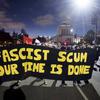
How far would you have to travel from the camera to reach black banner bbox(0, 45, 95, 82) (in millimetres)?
8195

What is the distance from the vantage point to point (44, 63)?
8.69m

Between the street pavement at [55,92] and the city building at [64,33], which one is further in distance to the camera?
the city building at [64,33]

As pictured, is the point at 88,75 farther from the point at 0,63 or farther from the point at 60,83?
the point at 0,63

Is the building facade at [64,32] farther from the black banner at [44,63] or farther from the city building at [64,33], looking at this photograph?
the black banner at [44,63]

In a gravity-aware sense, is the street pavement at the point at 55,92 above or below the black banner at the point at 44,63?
below

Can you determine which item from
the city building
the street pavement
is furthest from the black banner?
the city building

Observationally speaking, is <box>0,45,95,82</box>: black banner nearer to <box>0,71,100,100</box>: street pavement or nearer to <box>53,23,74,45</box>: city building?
<box>0,71,100,100</box>: street pavement

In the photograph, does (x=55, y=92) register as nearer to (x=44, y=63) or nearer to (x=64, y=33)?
(x=44, y=63)

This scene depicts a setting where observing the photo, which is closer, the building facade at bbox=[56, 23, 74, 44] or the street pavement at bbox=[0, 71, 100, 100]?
the street pavement at bbox=[0, 71, 100, 100]

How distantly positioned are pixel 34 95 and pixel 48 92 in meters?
0.61

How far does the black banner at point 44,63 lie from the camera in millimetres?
8195

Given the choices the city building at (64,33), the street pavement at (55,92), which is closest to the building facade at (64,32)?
the city building at (64,33)

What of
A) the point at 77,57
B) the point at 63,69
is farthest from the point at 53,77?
the point at 77,57

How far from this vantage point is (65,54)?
28.9ft
